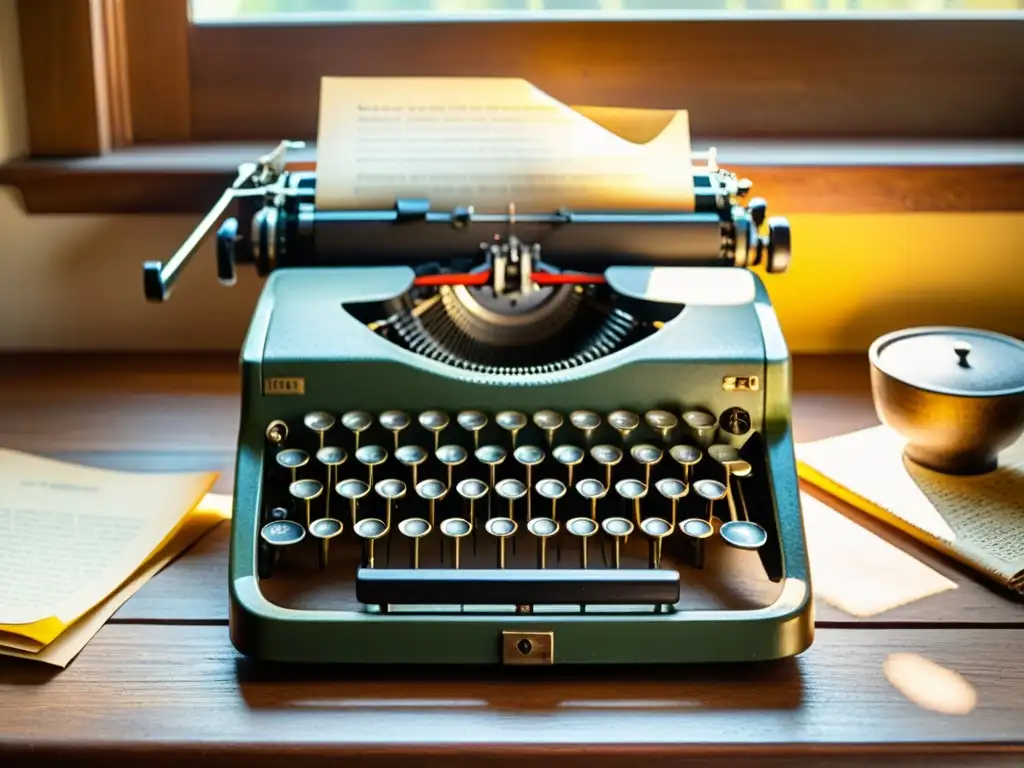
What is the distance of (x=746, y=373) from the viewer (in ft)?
3.66

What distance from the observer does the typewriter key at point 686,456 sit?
108 centimetres

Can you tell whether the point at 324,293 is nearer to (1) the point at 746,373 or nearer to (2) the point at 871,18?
(1) the point at 746,373

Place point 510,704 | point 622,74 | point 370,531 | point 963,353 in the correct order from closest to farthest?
point 510,704
point 370,531
point 963,353
point 622,74

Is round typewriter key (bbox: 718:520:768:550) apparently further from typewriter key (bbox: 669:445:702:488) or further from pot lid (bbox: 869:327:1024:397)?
pot lid (bbox: 869:327:1024:397)

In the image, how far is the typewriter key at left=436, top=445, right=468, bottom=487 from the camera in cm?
109

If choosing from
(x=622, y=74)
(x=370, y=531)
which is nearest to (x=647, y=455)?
(x=370, y=531)

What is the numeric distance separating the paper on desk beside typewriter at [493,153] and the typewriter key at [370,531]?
14.7 inches

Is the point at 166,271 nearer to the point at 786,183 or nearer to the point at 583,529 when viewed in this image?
the point at 583,529

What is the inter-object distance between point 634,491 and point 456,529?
0.52ft

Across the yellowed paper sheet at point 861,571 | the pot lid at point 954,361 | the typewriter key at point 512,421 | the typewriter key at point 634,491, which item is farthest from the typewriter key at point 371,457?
the pot lid at point 954,361

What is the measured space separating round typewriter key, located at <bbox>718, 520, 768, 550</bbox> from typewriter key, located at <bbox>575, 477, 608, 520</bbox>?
107 millimetres

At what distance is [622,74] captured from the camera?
65.8 inches

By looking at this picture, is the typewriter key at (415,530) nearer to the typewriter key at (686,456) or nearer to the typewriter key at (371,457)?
the typewriter key at (371,457)

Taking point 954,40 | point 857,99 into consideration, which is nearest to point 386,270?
point 857,99
